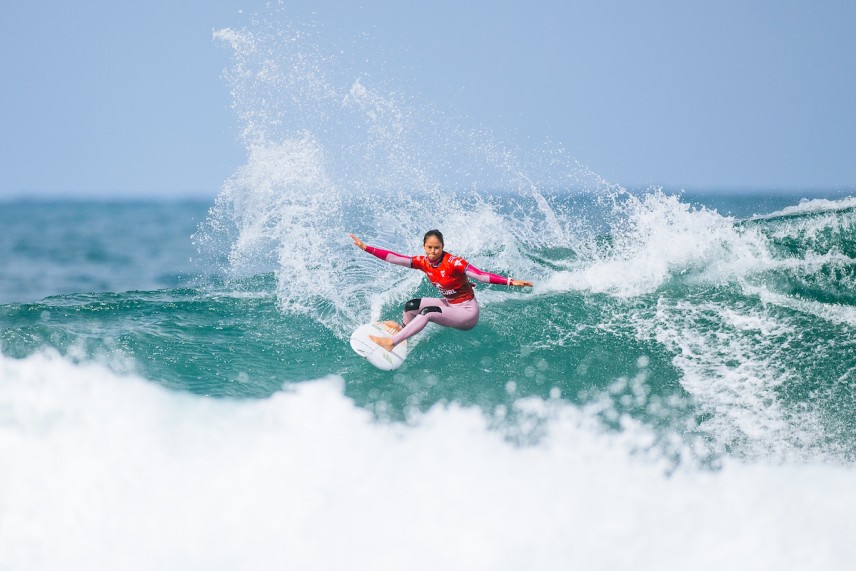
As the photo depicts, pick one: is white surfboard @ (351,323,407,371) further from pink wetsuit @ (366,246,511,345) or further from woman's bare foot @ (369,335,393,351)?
pink wetsuit @ (366,246,511,345)

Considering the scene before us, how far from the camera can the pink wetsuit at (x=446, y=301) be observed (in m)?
7.02

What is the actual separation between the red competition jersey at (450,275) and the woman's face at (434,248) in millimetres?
69

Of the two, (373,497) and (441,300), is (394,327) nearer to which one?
(441,300)

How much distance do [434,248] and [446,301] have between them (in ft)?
1.94

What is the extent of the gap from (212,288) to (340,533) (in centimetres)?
573

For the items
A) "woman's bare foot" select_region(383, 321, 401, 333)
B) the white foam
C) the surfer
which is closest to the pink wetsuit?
the surfer

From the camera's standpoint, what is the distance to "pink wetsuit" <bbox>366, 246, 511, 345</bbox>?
23.0 ft

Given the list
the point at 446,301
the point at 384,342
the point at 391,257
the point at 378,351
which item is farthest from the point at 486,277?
the point at 378,351

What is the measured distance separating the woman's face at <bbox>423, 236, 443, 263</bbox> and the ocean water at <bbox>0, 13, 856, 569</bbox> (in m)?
1.11

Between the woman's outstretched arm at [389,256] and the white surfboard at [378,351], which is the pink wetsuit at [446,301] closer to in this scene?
the woman's outstretched arm at [389,256]

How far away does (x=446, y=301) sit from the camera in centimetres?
726

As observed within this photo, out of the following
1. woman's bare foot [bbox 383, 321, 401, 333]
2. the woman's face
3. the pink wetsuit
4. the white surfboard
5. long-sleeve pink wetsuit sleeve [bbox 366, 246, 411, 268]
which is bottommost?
the white surfboard

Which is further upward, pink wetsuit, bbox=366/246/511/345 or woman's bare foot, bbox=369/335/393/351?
pink wetsuit, bbox=366/246/511/345

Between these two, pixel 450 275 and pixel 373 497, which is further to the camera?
pixel 450 275
